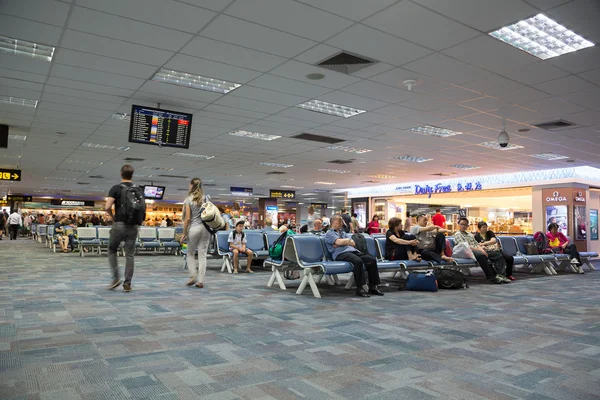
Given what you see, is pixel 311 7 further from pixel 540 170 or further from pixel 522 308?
pixel 540 170

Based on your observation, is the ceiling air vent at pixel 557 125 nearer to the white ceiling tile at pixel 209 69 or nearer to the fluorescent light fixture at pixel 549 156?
the fluorescent light fixture at pixel 549 156

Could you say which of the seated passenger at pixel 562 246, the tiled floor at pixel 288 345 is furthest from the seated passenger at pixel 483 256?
the seated passenger at pixel 562 246

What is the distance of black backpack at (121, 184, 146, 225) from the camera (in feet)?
19.6

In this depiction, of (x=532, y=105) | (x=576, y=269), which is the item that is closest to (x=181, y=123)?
(x=532, y=105)

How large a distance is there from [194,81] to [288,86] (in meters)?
1.49

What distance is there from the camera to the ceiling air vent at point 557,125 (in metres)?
8.90

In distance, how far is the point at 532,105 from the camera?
770cm

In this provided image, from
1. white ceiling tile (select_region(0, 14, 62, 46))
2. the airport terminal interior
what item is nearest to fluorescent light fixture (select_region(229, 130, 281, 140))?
the airport terminal interior

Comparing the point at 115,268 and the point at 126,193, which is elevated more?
the point at 126,193

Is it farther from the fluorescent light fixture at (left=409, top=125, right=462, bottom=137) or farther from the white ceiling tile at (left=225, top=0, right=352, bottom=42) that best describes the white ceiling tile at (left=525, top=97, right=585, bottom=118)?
the white ceiling tile at (left=225, top=0, right=352, bottom=42)

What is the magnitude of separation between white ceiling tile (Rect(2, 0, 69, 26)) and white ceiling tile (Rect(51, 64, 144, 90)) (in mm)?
1534

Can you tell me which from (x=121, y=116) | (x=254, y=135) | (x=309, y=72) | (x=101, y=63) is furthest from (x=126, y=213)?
(x=254, y=135)

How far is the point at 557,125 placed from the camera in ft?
29.9

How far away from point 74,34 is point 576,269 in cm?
1166
